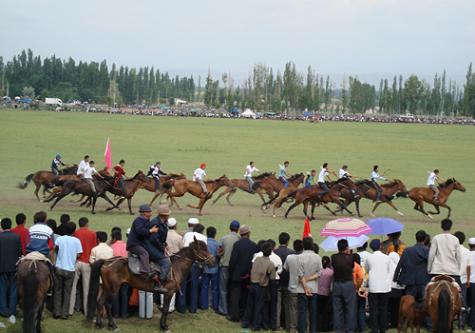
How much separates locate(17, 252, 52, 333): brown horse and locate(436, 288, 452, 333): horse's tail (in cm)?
580

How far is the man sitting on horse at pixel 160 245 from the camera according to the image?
37.4 ft

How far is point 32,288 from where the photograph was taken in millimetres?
10727

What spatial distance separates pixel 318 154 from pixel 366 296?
38.1m

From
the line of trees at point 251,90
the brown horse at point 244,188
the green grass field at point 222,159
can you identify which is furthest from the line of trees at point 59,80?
the brown horse at point 244,188

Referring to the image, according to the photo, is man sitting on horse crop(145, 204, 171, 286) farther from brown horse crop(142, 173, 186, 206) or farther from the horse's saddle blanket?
brown horse crop(142, 173, 186, 206)

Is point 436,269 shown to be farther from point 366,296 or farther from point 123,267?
point 123,267


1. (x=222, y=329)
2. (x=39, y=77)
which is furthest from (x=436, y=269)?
(x=39, y=77)

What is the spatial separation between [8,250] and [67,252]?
0.92 meters

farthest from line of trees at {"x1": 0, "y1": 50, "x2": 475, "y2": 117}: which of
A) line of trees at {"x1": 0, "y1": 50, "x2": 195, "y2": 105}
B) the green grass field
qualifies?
the green grass field

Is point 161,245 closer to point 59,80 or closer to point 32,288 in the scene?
point 32,288

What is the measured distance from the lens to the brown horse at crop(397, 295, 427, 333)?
1132 cm

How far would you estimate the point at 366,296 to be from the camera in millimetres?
12195

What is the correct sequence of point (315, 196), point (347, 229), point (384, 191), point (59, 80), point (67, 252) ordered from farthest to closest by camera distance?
point (59, 80)
point (384, 191)
point (315, 196)
point (347, 229)
point (67, 252)

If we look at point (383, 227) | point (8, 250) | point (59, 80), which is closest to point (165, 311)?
point (8, 250)
